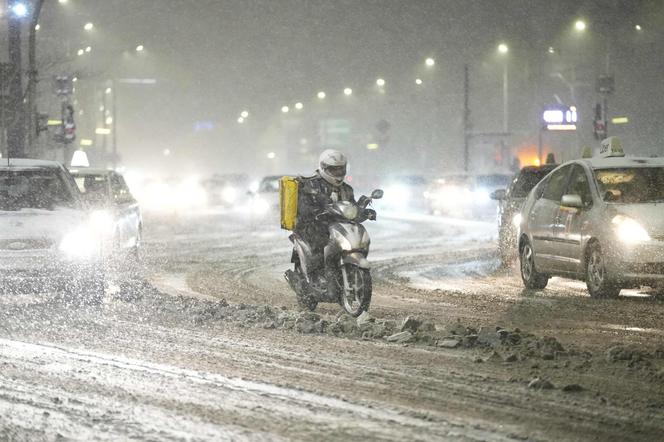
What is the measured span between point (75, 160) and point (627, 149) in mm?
43888

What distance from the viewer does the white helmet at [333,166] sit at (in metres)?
11.4

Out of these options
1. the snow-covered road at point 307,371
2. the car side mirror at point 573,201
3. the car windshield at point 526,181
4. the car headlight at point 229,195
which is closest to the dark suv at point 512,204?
the car windshield at point 526,181

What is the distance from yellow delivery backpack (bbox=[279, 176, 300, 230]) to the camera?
445 inches

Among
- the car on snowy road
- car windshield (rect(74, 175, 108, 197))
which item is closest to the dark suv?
the car on snowy road

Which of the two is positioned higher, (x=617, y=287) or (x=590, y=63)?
(x=590, y=63)

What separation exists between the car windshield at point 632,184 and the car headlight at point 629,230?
0.55m

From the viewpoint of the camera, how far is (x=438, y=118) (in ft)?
299

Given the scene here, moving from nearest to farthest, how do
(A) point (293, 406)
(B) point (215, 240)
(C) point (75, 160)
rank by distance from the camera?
(A) point (293, 406) < (B) point (215, 240) < (C) point (75, 160)

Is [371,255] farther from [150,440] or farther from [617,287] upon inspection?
[150,440]

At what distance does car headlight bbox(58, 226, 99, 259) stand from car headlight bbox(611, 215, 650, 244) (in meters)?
5.82

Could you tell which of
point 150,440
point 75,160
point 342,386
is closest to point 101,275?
point 342,386

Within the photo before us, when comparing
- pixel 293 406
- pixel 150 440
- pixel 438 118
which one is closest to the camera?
pixel 150 440

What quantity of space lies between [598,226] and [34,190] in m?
6.96

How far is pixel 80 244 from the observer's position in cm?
1390
